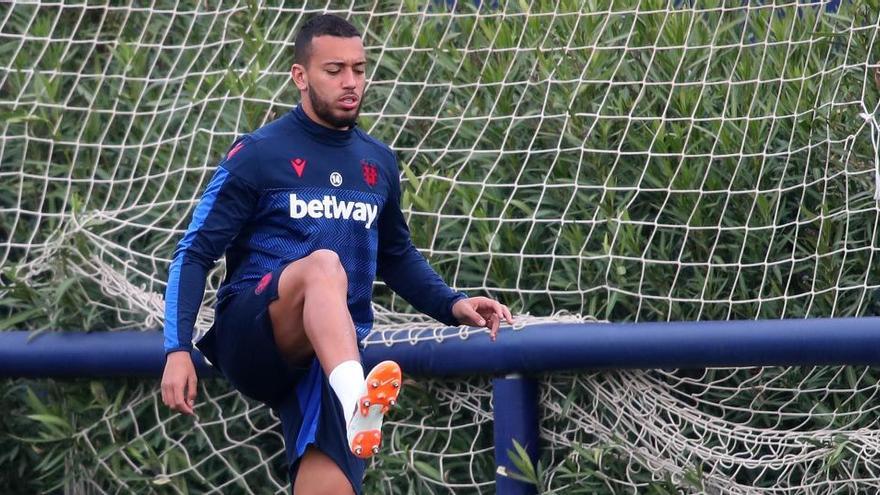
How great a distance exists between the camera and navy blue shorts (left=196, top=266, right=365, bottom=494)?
14.3 ft

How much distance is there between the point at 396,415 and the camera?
590cm

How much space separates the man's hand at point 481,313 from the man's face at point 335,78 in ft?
2.20

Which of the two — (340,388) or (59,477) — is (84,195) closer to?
(59,477)

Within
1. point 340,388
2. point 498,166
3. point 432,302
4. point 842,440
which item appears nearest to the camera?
point 340,388

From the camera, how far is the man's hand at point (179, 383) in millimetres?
4191

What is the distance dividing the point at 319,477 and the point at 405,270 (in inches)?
30.1

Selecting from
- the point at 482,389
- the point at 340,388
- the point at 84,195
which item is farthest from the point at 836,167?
the point at 84,195

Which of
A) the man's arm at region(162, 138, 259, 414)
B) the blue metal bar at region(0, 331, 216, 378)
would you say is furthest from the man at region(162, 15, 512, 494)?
the blue metal bar at region(0, 331, 216, 378)

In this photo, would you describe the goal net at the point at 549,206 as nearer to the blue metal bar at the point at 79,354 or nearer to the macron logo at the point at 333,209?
the blue metal bar at the point at 79,354

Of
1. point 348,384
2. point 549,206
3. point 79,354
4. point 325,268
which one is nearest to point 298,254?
point 325,268

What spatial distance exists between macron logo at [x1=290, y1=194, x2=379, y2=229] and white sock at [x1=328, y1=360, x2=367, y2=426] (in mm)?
620

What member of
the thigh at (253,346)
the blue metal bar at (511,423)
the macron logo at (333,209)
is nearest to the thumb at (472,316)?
the macron logo at (333,209)

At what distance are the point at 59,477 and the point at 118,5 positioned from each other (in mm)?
2338

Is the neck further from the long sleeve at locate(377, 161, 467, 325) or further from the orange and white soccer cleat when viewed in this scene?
the orange and white soccer cleat
